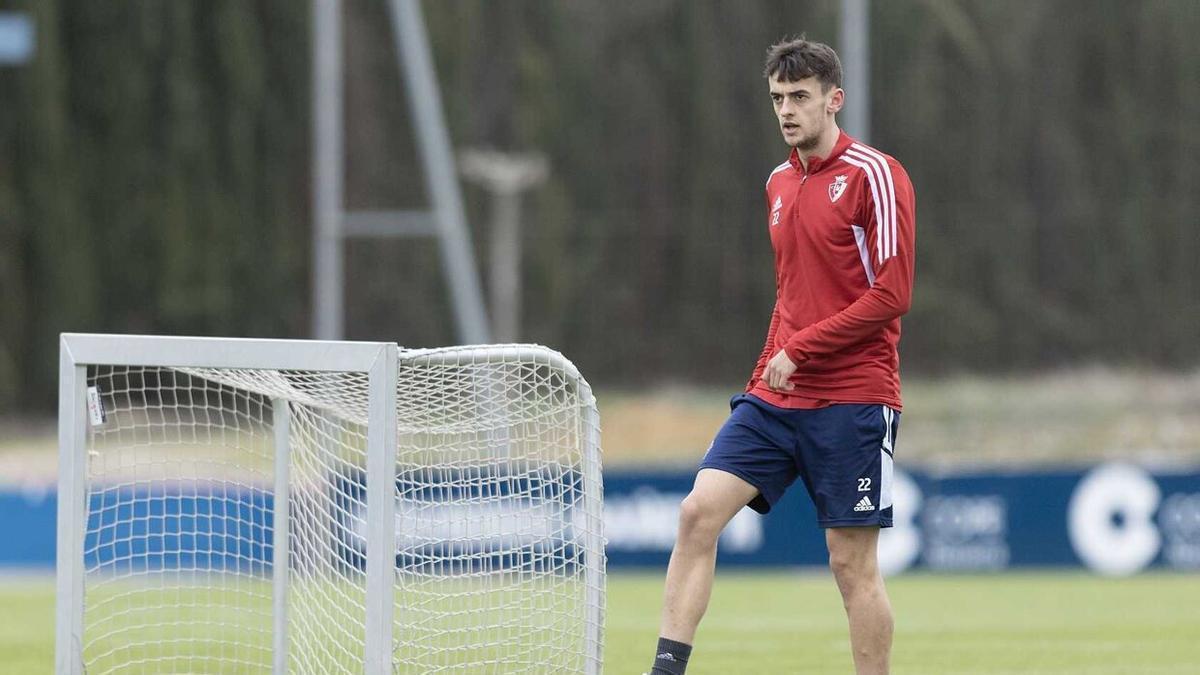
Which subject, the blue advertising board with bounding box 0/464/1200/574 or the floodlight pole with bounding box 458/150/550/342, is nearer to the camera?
the blue advertising board with bounding box 0/464/1200/574

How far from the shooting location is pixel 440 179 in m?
23.4

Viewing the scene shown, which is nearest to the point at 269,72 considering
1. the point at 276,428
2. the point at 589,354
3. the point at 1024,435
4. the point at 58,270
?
the point at 58,270

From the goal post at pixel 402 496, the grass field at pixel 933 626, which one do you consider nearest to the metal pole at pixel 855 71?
the grass field at pixel 933 626

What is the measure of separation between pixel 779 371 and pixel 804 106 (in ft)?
2.97

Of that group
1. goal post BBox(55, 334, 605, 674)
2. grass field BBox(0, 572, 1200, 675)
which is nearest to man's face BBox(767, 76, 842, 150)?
goal post BBox(55, 334, 605, 674)

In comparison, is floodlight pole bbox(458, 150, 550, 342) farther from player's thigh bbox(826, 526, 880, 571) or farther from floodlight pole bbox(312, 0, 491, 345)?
player's thigh bbox(826, 526, 880, 571)

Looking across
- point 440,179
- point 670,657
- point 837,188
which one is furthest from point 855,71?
point 670,657

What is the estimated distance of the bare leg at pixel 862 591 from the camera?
21.3 feet

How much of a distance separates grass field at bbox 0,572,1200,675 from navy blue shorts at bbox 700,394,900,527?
2386 millimetres

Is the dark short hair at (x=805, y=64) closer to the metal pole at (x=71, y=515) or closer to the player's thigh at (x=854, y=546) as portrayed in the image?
the player's thigh at (x=854, y=546)

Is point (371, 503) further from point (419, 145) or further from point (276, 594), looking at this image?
point (419, 145)

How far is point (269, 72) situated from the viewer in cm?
2514

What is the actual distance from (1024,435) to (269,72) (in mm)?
10719

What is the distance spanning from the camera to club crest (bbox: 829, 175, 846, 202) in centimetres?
646
